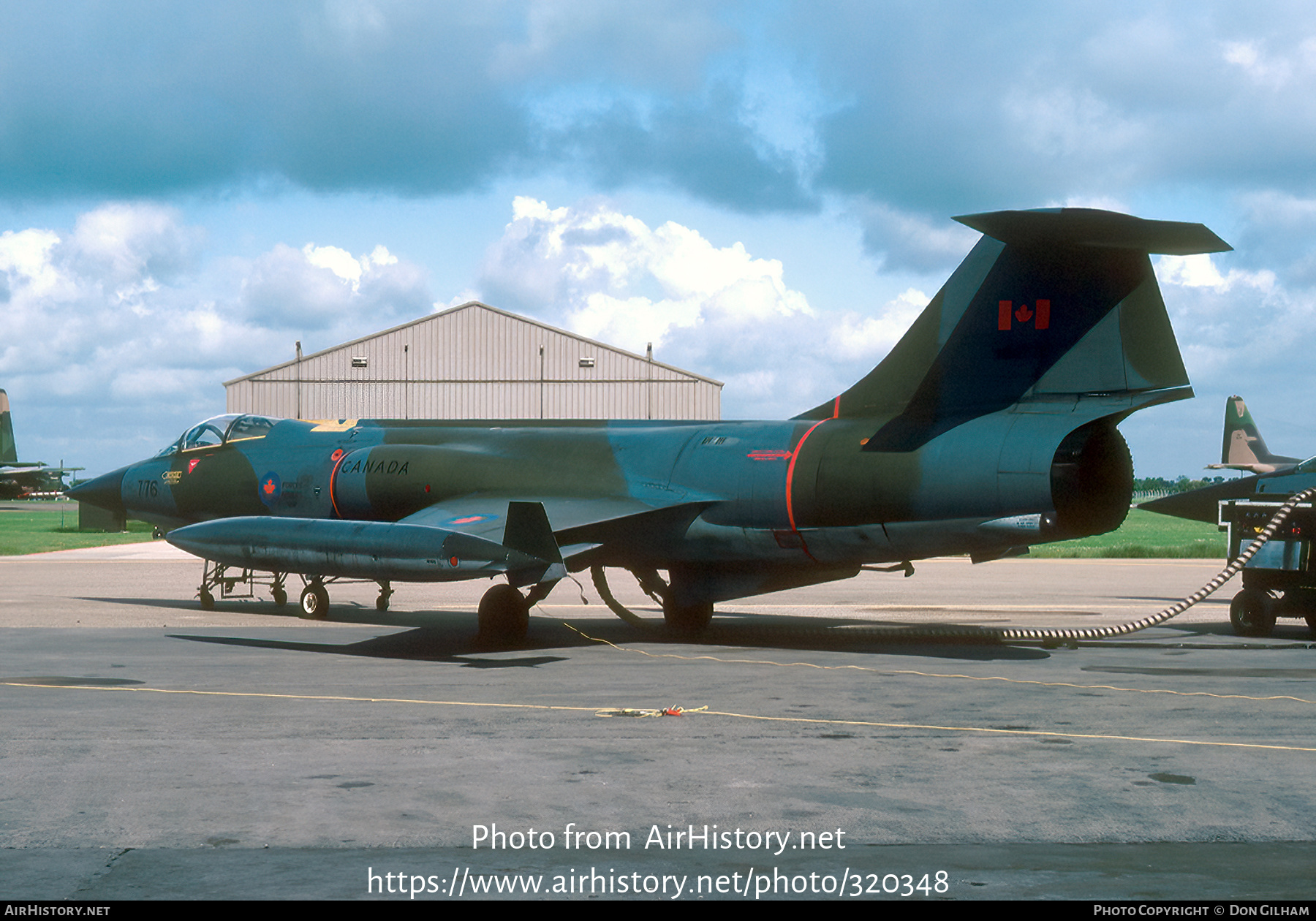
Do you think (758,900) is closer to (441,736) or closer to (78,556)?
(441,736)

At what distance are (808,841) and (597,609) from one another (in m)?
15.2

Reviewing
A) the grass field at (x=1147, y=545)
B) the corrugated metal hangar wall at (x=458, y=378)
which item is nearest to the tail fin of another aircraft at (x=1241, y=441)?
the grass field at (x=1147, y=545)

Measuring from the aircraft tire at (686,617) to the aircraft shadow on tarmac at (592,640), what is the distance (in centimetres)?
15

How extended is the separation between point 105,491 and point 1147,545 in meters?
42.2

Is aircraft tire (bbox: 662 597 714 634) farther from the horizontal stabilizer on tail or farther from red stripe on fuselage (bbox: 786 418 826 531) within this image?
the horizontal stabilizer on tail

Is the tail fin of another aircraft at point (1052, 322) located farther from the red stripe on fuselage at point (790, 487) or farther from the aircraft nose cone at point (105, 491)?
the aircraft nose cone at point (105, 491)

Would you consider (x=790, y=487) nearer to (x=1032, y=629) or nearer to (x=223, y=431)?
(x=1032, y=629)

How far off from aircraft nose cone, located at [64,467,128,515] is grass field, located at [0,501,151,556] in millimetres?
17578

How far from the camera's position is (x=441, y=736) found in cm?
888

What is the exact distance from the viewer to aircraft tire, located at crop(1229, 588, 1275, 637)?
16797 mm

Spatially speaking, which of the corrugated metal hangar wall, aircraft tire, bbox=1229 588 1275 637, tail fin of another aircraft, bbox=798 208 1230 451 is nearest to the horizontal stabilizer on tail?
tail fin of another aircraft, bbox=798 208 1230 451

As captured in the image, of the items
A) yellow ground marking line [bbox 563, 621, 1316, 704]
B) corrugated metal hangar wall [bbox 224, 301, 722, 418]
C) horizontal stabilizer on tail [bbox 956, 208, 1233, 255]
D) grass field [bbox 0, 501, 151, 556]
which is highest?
corrugated metal hangar wall [bbox 224, 301, 722, 418]

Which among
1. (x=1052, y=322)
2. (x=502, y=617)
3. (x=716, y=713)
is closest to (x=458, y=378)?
(x=502, y=617)

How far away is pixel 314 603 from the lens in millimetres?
18750
